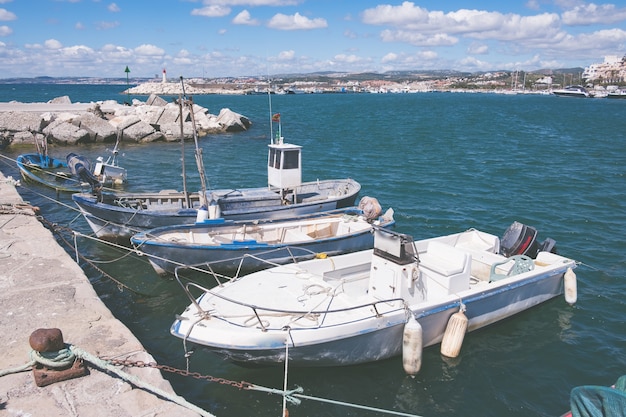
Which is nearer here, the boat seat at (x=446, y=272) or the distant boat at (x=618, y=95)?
the boat seat at (x=446, y=272)

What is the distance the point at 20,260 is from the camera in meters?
11.0

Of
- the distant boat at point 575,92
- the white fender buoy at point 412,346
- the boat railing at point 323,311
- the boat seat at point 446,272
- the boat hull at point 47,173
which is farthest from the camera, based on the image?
the distant boat at point 575,92

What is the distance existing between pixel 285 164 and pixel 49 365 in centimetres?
1232

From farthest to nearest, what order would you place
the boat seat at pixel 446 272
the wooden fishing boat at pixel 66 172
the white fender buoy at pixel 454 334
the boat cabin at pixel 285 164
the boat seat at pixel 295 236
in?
the wooden fishing boat at pixel 66 172
the boat cabin at pixel 285 164
the boat seat at pixel 295 236
the boat seat at pixel 446 272
the white fender buoy at pixel 454 334

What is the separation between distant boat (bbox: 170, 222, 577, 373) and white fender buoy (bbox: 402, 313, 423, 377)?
2 cm

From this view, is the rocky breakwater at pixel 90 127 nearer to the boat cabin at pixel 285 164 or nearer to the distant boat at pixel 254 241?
the boat cabin at pixel 285 164

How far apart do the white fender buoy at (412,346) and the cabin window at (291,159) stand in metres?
9.77

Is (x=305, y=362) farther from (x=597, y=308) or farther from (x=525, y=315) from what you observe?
(x=597, y=308)

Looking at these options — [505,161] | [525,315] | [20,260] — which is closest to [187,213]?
[20,260]

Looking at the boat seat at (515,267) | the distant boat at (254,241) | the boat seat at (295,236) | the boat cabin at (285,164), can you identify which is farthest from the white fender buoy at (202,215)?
the boat seat at (515,267)

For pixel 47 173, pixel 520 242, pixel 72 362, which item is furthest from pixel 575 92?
pixel 72 362

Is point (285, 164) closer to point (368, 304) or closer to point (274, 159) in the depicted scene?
point (274, 159)

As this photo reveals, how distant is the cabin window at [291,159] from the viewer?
17888 mm

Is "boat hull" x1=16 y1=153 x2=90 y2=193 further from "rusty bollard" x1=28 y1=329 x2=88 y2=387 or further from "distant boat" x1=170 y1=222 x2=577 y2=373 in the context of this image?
"rusty bollard" x1=28 y1=329 x2=88 y2=387
